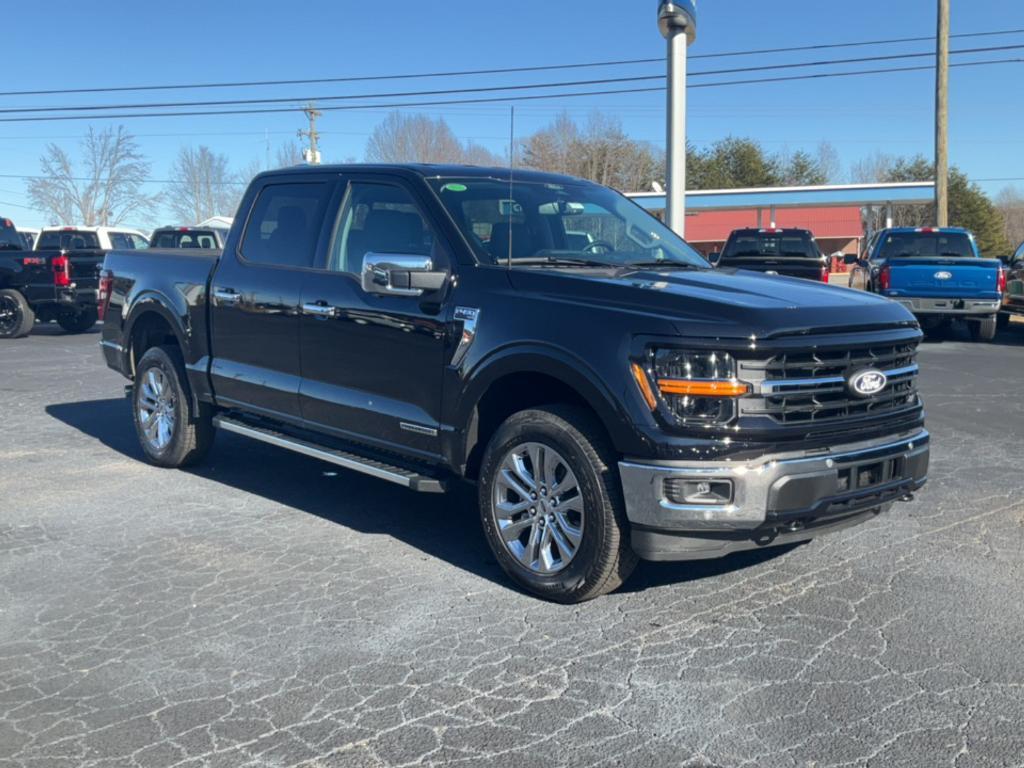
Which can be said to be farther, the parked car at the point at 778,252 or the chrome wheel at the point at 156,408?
the parked car at the point at 778,252

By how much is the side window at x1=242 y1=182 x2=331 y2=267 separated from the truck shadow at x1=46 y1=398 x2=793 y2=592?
4.99 ft

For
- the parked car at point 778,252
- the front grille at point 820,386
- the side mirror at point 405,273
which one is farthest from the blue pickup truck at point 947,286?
the side mirror at point 405,273

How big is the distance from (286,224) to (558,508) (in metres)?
2.88

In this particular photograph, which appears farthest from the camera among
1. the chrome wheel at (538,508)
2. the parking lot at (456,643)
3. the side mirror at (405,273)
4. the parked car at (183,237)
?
the parked car at (183,237)

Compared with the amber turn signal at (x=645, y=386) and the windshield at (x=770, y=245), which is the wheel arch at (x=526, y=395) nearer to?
the amber turn signal at (x=645, y=386)

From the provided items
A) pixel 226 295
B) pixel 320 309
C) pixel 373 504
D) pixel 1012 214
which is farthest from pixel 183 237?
pixel 1012 214

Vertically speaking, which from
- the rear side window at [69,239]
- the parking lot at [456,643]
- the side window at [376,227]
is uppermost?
the rear side window at [69,239]

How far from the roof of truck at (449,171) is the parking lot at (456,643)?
2.01m

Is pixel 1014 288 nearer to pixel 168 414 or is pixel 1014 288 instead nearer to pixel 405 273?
pixel 168 414

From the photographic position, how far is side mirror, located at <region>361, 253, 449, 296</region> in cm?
489

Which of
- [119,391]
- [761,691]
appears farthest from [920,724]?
[119,391]

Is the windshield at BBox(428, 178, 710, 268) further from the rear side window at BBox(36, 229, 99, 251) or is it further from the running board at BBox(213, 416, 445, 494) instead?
the rear side window at BBox(36, 229, 99, 251)

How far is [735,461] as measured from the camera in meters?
4.07

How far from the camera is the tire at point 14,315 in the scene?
17875 mm
